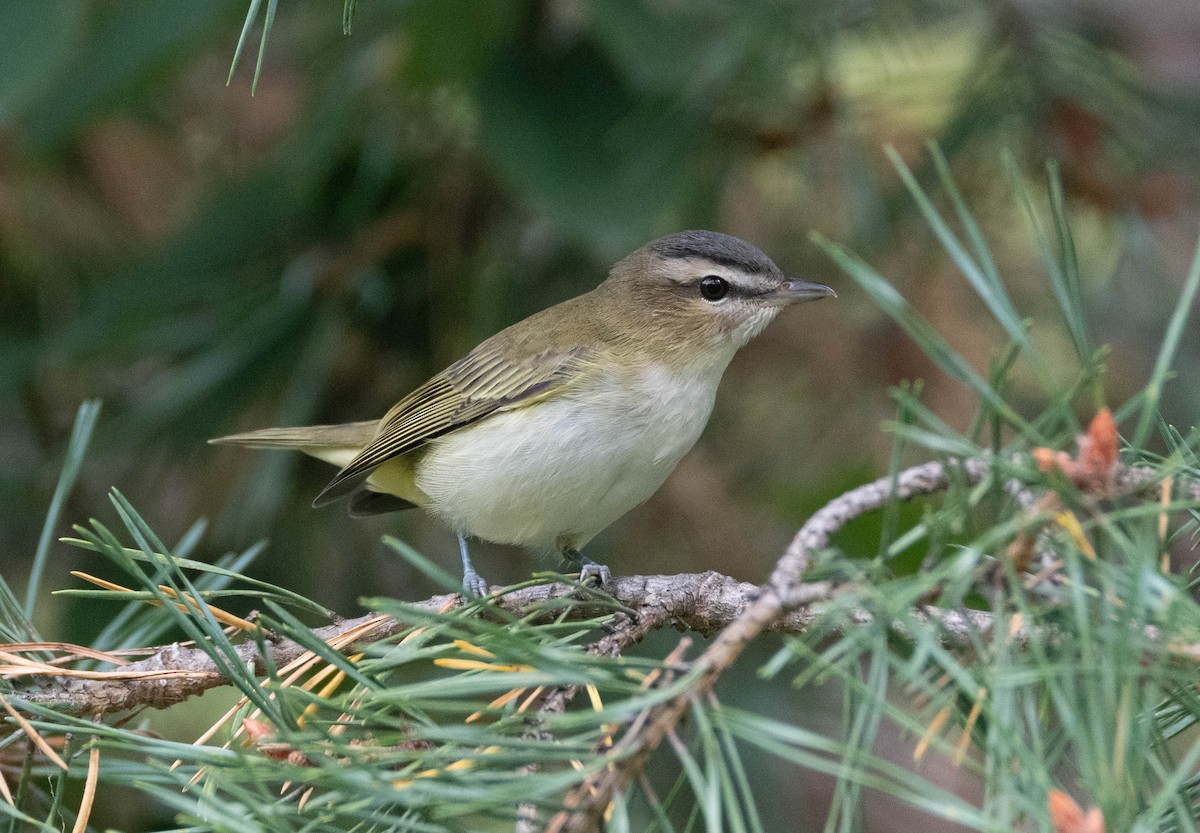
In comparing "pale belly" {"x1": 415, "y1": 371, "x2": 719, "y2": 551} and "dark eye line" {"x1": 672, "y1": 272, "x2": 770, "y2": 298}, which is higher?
"dark eye line" {"x1": 672, "y1": 272, "x2": 770, "y2": 298}

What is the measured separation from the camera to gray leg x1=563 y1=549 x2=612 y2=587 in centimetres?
254

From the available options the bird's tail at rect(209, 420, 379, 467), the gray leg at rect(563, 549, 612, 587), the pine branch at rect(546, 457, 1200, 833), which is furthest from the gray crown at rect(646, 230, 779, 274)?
the pine branch at rect(546, 457, 1200, 833)

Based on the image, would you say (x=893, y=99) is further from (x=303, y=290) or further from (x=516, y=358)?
(x=303, y=290)

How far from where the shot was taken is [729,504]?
410cm

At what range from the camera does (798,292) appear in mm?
3223

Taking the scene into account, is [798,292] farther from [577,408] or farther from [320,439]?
[320,439]

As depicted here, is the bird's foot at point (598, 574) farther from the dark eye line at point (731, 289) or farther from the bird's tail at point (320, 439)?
the bird's tail at point (320, 439)

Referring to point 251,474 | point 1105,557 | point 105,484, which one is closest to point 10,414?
point 105,484

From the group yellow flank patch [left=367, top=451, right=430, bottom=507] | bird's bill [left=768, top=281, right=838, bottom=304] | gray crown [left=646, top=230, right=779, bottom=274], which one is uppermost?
gray crown [left=646, top=230, right=779, bottom=274]

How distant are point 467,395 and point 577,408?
45 cm

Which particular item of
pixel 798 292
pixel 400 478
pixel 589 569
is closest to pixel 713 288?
pixel 798 292

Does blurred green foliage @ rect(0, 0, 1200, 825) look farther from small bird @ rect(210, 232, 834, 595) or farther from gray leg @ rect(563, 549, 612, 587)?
gray leg @ rect(563, 549, 612, 587)

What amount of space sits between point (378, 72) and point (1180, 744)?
3.29 meters

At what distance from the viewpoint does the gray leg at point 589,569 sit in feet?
8.33
